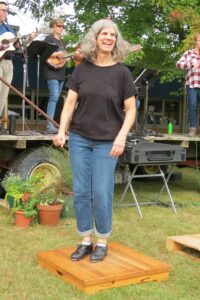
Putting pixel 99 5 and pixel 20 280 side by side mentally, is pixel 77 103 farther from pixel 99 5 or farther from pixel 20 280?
pixel 99 5

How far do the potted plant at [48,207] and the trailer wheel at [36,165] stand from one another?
58cm

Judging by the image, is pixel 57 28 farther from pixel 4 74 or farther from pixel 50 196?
pixel 50 196

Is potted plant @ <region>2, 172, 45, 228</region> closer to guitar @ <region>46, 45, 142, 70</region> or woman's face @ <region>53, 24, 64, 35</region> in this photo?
guitar @ <region>46, 45, 142, 70</region>

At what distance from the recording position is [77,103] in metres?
3.67

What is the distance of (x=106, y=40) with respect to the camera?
3535 millimetres

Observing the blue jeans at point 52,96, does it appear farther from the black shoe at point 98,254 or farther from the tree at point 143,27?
the tree at point 143,27

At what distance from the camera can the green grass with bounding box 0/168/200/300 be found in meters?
3.39

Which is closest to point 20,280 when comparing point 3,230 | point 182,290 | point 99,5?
point 182,290

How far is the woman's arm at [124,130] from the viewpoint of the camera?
11.3 ft

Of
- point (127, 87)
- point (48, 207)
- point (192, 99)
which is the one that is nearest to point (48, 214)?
point (48, 207)

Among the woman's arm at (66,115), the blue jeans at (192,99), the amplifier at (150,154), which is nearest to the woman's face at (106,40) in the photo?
the woman's arm at (66,115)

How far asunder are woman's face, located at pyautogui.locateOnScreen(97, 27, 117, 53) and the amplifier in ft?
8.38

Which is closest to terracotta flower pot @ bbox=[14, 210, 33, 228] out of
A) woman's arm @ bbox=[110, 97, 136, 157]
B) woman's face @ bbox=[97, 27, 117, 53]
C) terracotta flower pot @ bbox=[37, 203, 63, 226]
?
terracotta flower pot @ bbox=[37, 203, 63, 226]

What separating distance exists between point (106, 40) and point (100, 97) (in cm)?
43
